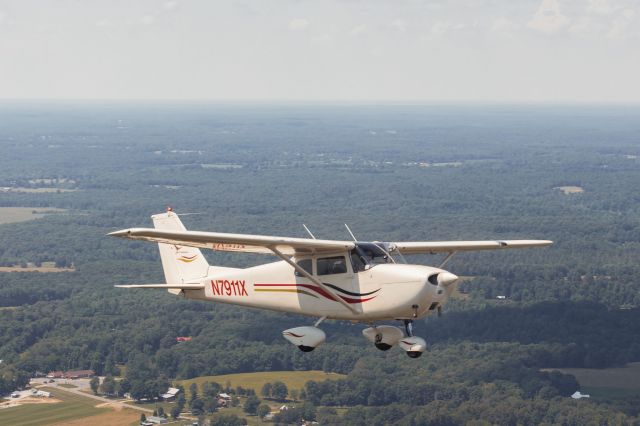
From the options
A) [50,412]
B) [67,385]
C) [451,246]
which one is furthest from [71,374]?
[451,246]

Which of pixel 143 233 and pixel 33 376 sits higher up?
pixel 143 233

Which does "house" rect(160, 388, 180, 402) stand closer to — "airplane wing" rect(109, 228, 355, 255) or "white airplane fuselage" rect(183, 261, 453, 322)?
"white airplane fuselage" rect(183, 261, 453, 322)

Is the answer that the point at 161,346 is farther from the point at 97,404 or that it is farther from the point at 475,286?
the point at 475,286

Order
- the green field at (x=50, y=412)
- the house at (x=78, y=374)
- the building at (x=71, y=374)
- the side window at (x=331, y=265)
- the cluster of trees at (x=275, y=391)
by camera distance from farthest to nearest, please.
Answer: the building at (x=71, y=374)
the house at (x=78, y=374)
the cluster of trees at (x=275, y=391)
the green field at (x=50, y=412)
the side window at (x=331, y=265)

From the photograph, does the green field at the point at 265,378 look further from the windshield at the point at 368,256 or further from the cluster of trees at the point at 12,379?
the windshield at the point at 368,256

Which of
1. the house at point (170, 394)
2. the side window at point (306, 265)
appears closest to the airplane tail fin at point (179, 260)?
the side window at point (306, 265)

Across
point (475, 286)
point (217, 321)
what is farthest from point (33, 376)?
point (475, 286)
